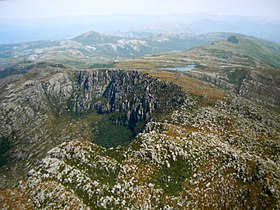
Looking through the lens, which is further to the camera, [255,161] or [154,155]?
[154,155]

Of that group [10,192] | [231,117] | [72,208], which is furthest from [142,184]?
[231,117]

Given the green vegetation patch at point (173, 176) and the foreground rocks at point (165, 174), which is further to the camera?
the green vegetation patch at point (173, 176)

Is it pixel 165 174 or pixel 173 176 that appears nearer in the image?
pixel 173 176

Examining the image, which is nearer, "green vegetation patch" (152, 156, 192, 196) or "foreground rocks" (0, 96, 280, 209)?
"foreground rocks" (0, 96, 280, 209)

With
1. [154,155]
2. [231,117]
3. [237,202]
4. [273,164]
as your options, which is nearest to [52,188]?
[154,155]

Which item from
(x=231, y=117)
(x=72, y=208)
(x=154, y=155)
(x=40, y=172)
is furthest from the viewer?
(x=231, y=117)

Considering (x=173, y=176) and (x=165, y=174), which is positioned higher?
(x=173, y=176)

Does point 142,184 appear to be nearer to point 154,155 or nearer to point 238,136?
point 154,155

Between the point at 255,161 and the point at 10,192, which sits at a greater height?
the point at 255,161

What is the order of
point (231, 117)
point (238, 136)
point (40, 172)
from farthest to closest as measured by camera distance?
point (231, 117) < point (238, 136) < point (40, 172)
